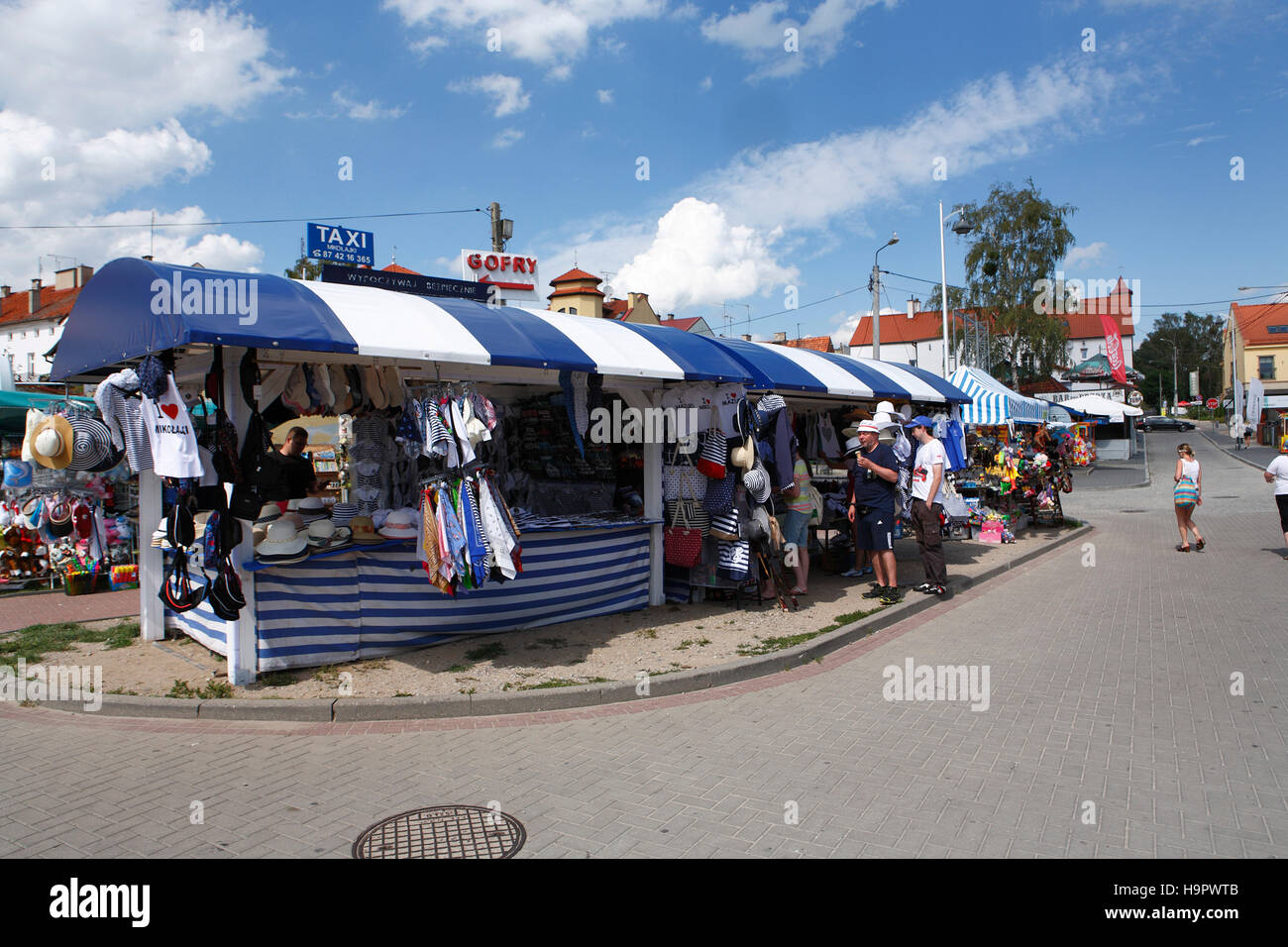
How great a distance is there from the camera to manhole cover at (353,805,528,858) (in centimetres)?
372

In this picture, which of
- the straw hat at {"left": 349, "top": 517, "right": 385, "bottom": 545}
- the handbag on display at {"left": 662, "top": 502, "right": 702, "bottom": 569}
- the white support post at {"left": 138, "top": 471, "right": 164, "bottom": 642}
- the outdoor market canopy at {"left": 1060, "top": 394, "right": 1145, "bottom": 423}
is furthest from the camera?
the outdoor market canopy at {"left": 1060, "top": 394, "right": 1145, "bottom": 423}

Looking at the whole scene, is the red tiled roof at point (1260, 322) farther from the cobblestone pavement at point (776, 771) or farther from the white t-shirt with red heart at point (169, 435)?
the white t-shirt with red heart at point (169, 435)

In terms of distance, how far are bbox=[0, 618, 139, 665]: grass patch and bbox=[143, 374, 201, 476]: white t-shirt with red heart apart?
9.52 ft

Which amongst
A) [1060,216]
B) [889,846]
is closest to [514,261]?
[889,846]

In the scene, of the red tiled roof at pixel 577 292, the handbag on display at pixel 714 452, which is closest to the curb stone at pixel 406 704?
the handbag on display at pixel 714 452

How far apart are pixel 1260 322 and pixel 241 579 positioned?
278ft

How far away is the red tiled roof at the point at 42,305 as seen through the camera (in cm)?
5794

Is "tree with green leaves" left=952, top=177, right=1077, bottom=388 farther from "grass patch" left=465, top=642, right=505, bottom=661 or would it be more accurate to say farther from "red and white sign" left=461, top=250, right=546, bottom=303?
"grass patch" left=465, top=642, right=505, bottom=661

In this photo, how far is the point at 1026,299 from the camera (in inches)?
1451

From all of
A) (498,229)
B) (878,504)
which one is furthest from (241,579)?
(498,229)

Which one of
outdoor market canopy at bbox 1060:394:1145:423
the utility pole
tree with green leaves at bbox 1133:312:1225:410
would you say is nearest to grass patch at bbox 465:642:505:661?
the utility pole

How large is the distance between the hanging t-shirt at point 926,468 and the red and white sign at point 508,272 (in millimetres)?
17421
